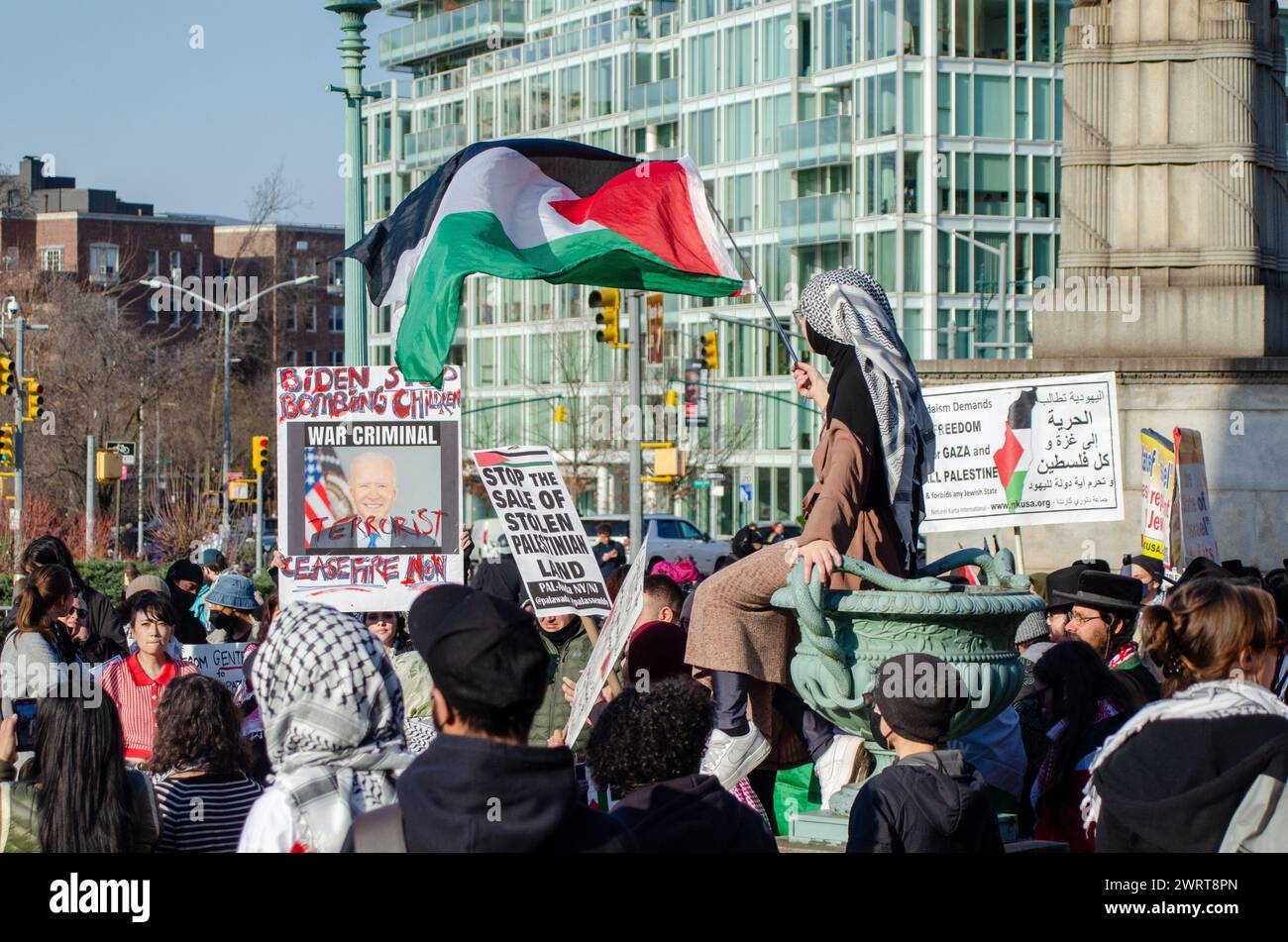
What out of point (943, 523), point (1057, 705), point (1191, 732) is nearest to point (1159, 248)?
point (943, 523)

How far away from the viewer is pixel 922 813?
4914 mm

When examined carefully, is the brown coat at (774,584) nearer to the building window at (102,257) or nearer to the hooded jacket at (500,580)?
the hooded jacket at (500,580)

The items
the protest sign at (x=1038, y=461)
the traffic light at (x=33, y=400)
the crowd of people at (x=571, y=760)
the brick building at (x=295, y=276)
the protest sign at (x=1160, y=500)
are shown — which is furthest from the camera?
the brick building at (x=295, y=276)

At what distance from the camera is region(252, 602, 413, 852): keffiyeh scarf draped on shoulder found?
4516 mm

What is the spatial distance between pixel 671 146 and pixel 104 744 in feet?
250

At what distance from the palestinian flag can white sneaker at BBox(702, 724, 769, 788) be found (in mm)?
3785

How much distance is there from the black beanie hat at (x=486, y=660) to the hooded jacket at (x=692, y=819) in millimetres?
762

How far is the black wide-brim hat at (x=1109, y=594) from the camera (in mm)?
8297

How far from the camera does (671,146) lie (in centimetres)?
8031

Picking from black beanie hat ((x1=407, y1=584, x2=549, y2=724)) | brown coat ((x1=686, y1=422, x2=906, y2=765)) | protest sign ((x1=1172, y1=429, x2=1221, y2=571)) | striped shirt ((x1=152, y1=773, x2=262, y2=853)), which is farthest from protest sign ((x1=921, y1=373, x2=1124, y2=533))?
black beanie hat ((x1=407, y1=584, x2=549, y2=724))

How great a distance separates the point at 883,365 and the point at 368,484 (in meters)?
5.47

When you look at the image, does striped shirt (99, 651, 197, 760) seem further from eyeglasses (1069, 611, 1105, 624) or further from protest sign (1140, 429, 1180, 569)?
protest sign (1140, 429, 1180, 569)

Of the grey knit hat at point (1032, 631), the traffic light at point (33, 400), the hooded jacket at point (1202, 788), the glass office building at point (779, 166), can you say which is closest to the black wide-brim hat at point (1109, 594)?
the grey knit hat at point (1032, 631)

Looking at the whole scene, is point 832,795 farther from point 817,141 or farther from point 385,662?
point 817,141
